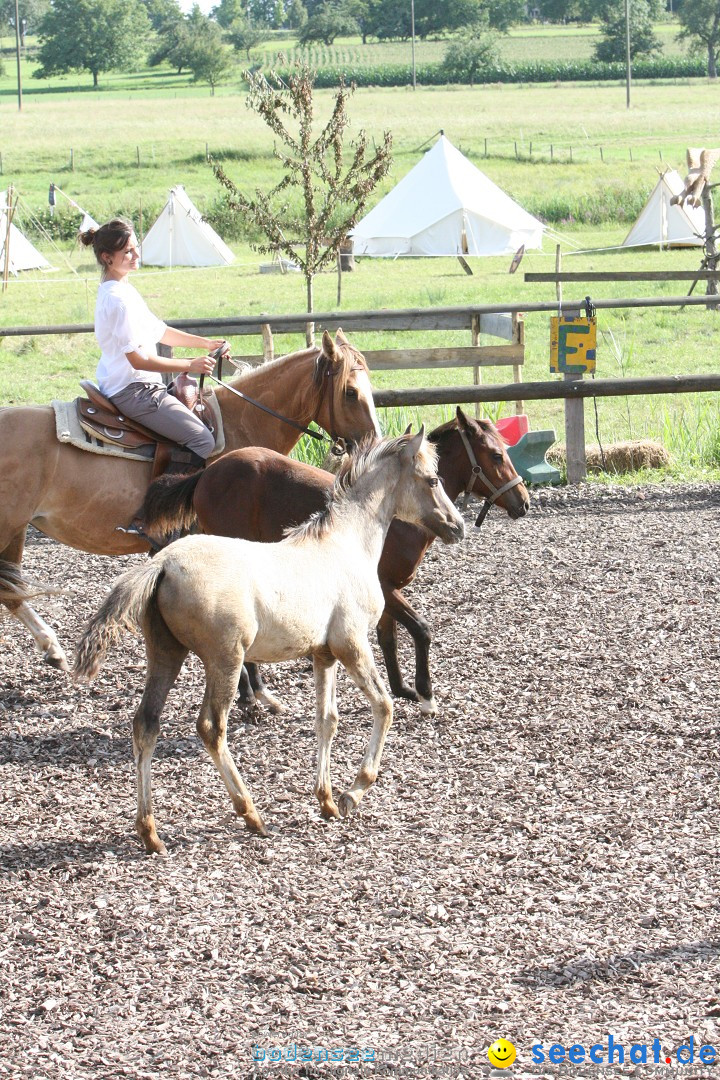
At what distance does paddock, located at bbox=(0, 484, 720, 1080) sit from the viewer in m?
3.40

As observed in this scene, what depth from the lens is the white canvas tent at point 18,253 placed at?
30.8 metres

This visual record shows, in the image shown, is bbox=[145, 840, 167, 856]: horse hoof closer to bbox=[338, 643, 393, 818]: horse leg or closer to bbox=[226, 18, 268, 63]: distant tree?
bbox=[338, 643, 393, 818]: horse leg

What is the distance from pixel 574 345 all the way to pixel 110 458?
17.5ft

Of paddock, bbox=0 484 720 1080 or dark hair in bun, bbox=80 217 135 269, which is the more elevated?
dark hair in bun, bbox=80 217 135 269

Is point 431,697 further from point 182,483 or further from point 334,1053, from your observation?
point 334,1053

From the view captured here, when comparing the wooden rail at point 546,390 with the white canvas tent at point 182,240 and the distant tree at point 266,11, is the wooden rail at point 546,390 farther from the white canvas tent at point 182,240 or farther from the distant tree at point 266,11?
A: the distant tree at point 266,11

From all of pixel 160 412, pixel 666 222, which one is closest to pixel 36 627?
pixel 160 412

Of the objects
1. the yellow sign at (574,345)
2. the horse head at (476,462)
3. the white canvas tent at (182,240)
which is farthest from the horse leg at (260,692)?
the white canvas tent at (182,240)

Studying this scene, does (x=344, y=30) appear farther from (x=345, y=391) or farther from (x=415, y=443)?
(x=415, y=443)

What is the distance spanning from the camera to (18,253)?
31562 millimetres

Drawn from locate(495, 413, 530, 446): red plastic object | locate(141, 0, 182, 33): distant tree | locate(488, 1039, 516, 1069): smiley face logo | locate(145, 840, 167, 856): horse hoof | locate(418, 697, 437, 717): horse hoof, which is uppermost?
locate(141, 0, 182, 33): distant tree

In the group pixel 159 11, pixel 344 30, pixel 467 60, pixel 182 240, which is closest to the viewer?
pixel 182 240

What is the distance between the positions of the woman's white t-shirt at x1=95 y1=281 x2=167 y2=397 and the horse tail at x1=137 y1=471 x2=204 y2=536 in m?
0.68

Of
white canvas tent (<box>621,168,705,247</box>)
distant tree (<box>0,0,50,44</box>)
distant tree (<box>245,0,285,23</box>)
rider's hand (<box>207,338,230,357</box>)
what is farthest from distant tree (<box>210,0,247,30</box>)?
rider's hand (<box>207,338,230,357</box>)
